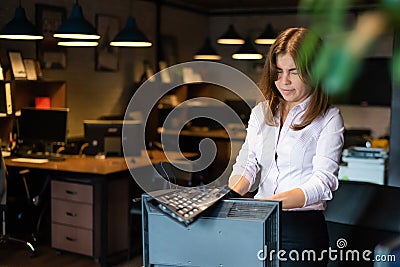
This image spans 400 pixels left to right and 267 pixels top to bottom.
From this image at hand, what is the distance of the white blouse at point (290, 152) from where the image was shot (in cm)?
157

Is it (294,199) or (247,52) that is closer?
(294,199)

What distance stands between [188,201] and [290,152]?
0.66 meters

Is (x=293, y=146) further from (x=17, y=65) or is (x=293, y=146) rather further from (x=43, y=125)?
(x=17, y=65)

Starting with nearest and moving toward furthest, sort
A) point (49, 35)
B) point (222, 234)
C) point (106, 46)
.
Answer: point (222, 234) < point (49, 35) < point (106, 46)

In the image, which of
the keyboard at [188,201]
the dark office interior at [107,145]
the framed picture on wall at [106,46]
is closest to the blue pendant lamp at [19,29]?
the dark office interior at [107,145]

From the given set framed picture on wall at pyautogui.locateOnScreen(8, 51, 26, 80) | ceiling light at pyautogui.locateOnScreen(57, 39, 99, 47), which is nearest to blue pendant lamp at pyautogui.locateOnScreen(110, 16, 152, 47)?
ceiling light at pyautogui.locateOnScreen(57, 39, 99, 47)

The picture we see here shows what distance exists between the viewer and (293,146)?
1662 millimetres

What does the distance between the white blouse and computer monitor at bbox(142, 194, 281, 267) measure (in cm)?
52

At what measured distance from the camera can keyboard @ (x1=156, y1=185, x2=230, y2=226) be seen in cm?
104

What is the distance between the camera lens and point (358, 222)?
2221 mm

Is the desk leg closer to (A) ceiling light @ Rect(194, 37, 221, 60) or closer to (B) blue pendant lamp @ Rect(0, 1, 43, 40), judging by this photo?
(B) blue pendant lamp @ Rect(0, 1, 43, 40)

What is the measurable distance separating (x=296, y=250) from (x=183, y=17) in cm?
857

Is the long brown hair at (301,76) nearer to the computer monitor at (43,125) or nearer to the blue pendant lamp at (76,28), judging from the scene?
the blue pendant lamp at (76,28)

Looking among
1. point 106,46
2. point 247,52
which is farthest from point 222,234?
point 106,46
